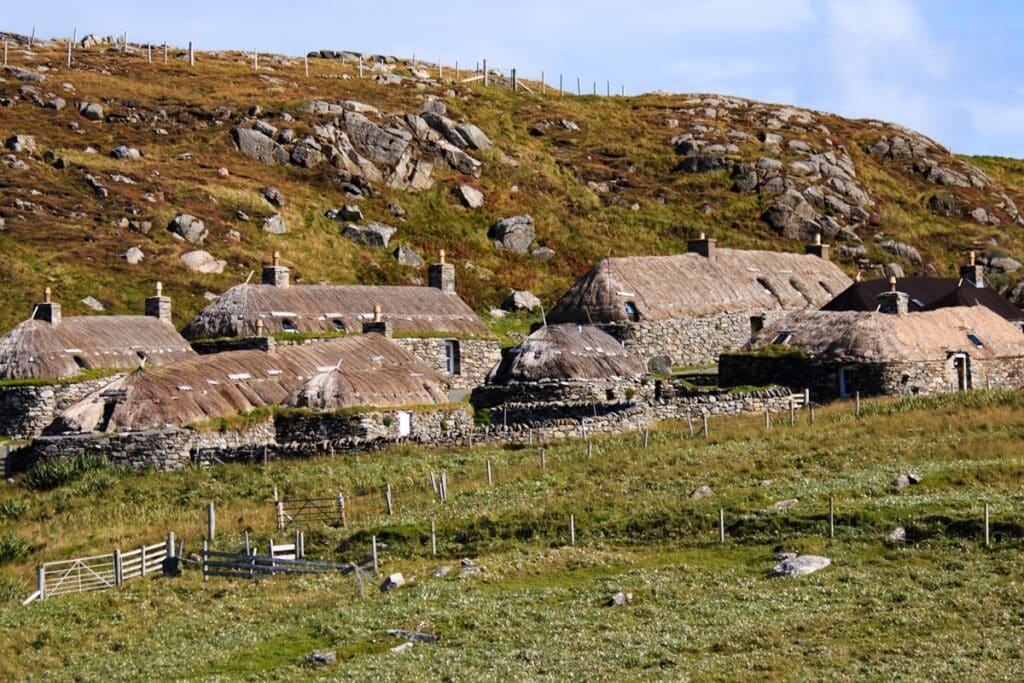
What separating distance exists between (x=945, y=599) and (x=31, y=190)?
71.8 meters

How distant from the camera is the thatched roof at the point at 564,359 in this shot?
58688 millimetres

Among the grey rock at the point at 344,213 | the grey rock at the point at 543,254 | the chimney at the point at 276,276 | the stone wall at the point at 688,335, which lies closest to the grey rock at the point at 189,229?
the grey rock at the point at 344,213

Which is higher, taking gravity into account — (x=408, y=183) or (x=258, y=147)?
(x=258, y=147)

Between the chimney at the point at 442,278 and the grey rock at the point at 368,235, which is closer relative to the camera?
the chimney at the point at 442,278

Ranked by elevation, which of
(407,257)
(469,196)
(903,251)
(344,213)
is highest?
(469,196)

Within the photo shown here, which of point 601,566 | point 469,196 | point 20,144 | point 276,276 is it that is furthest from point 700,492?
point 469,196

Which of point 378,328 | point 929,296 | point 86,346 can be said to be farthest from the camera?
point 929,296

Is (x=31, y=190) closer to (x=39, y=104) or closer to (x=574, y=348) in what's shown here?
(x=39, y=104)

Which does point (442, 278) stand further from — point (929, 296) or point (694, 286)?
point (929, 296)

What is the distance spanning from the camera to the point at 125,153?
96.7 metres

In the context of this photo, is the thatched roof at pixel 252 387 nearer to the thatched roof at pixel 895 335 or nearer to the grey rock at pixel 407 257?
the thatched roof at pixel 895 335

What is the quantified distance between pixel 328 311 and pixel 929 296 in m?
28.2

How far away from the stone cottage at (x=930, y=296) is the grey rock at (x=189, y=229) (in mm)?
36129

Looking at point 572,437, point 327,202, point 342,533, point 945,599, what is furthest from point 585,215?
point 945,599
